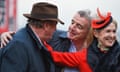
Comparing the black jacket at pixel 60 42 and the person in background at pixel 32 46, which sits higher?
the person in background at pixel 32 46

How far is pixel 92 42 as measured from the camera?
8.80 ft

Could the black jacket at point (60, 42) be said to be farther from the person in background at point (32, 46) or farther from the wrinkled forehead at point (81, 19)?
the person in background at point (32, 46)

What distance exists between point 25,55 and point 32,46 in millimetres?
106

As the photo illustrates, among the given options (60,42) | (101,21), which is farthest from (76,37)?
(101,21)

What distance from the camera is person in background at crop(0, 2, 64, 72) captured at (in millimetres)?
2029

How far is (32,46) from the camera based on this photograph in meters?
2.16

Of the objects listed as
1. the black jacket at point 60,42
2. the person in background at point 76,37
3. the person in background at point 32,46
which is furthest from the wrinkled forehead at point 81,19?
the person in background at point 32,46

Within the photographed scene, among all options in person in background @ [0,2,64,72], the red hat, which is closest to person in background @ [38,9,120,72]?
the red hat

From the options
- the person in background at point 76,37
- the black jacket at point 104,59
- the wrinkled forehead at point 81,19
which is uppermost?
the wrinkled forehead at point 81,19

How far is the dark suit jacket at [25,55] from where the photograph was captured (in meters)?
2.03

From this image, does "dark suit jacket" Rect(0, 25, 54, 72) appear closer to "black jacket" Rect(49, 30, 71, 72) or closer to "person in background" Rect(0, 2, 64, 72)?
"person in background" Rect(0, 2, 64, 72)

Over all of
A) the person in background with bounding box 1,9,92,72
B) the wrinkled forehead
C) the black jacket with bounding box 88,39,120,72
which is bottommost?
the black jacket with bounding box 88,39,120,72

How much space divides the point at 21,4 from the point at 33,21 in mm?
1366

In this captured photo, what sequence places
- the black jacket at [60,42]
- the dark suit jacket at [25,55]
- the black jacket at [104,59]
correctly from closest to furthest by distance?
the dark suit jacket at [25,55]
the black jacket at [104,59]
the black jacket at [60,42]
